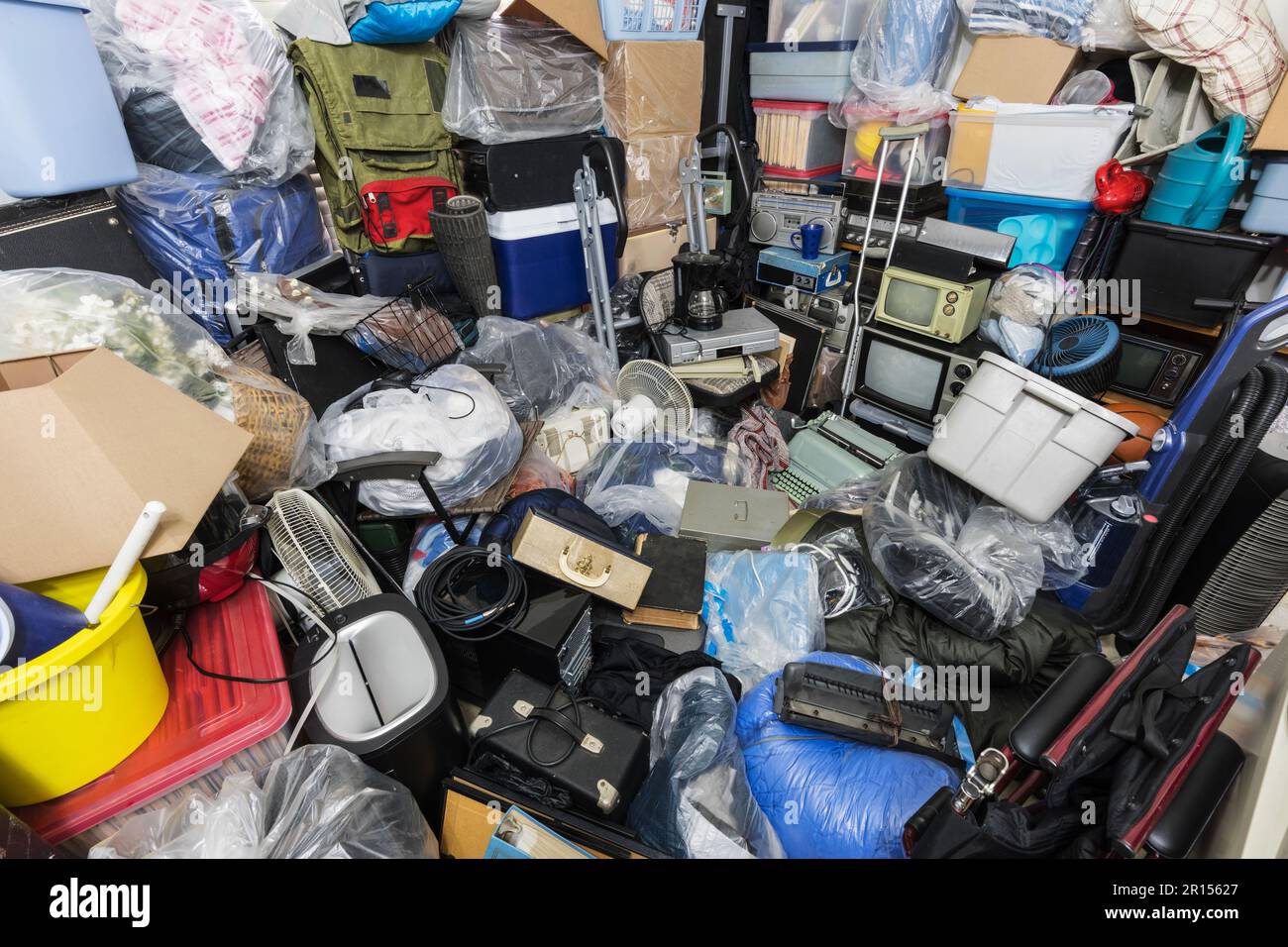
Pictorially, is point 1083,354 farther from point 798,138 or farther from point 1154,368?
point 798,138

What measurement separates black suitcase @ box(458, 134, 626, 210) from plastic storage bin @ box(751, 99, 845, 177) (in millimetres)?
910

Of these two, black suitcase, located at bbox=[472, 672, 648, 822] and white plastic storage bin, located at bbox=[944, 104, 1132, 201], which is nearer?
black suitcase, located at bbox=[472, 672, 648, 822]

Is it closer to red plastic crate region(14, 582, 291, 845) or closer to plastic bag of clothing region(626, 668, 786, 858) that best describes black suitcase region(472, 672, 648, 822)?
plastic bag of clothing region(626, 668, 786, 858)

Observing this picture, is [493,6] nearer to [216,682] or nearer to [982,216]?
[982,216]

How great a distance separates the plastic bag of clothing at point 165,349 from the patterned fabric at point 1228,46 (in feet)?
10.3

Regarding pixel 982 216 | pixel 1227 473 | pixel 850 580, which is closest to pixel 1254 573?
pixel 1227 473

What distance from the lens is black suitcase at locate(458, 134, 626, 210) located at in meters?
2.38

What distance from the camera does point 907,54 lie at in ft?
8.45

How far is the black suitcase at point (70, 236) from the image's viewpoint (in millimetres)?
1561

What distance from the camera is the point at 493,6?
2244mm

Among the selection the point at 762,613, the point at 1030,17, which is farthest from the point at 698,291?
the point at 1030,17

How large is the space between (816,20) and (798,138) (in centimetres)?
49

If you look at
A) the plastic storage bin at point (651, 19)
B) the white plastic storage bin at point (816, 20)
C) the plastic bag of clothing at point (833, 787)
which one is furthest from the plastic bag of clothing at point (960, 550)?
the plastic storage bin at point (651, 19)

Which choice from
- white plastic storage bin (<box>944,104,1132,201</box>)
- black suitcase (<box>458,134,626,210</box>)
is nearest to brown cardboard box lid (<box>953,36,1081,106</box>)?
white plastic storage bin (<box>944,104,1132,201</box>)
